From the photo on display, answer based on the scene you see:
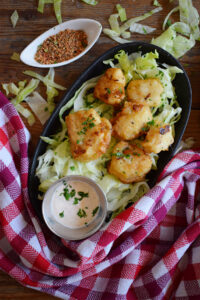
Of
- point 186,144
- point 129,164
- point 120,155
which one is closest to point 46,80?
point 120,155

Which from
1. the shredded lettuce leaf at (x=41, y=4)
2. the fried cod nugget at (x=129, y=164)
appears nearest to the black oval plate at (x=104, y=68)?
the fried cod nugget at (x=129, y=164)

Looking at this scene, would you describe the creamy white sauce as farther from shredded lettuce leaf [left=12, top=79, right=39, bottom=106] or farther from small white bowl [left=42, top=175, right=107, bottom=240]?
Answer: shredded lettuce leaf [left=12, top=79, right=39, bottom=106]

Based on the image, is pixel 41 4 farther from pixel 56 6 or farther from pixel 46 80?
pixel 46 80

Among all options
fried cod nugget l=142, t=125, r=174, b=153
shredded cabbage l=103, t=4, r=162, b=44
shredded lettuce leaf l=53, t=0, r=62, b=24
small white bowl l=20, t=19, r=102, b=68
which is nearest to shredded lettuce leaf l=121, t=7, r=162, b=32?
Result: shredded cabbage l=103, t=4, r=162, b=44

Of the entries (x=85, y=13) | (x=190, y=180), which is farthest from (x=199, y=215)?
(x=85, y=13)

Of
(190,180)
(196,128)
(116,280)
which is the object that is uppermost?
(196,128)

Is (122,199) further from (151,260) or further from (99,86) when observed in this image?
(99,86)

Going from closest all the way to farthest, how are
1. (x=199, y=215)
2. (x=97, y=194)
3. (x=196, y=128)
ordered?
(x=97, y=194) → (x=199, y=215) → (x=196, y=128)
